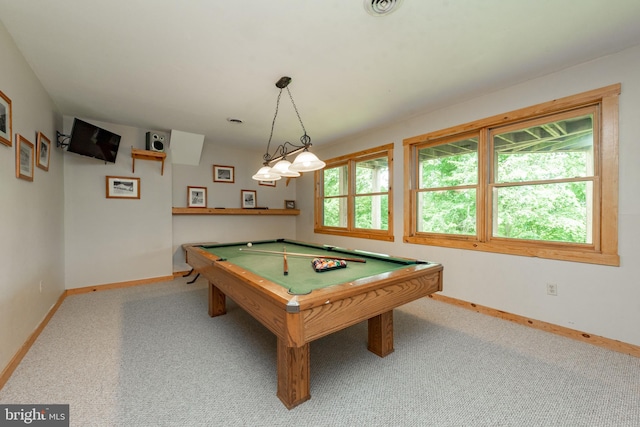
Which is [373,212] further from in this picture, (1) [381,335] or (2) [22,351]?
(2) [22,351]

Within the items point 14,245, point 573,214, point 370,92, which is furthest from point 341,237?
point 14,245

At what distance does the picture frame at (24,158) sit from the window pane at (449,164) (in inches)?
158

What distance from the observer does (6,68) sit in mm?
1834

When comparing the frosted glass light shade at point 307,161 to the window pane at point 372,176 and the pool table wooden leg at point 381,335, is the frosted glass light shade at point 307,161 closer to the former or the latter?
the pool table wooden leg at point 381,335

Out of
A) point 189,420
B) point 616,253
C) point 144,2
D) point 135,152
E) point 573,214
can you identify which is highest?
point 144,2

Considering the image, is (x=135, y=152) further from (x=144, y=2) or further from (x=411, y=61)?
(x=411, y=61)

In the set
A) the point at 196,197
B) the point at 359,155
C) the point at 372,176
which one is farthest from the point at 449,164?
the point at 196,197

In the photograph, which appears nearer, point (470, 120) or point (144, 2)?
point (144, 2)

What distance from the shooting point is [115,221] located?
149 inches

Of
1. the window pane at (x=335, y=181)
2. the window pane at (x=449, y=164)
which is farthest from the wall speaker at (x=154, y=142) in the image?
the window pane at (x=449, y=164)

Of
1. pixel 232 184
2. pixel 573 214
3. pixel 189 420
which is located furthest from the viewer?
pixel 232 184

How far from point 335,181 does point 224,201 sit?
2.13m

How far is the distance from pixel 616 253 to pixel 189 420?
10.7 feet

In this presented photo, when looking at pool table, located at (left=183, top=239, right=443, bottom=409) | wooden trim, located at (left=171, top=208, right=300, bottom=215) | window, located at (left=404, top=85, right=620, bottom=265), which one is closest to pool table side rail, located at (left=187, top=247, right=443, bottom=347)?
pool table, located at (left=183, top=239, right=443, bottom=409)
